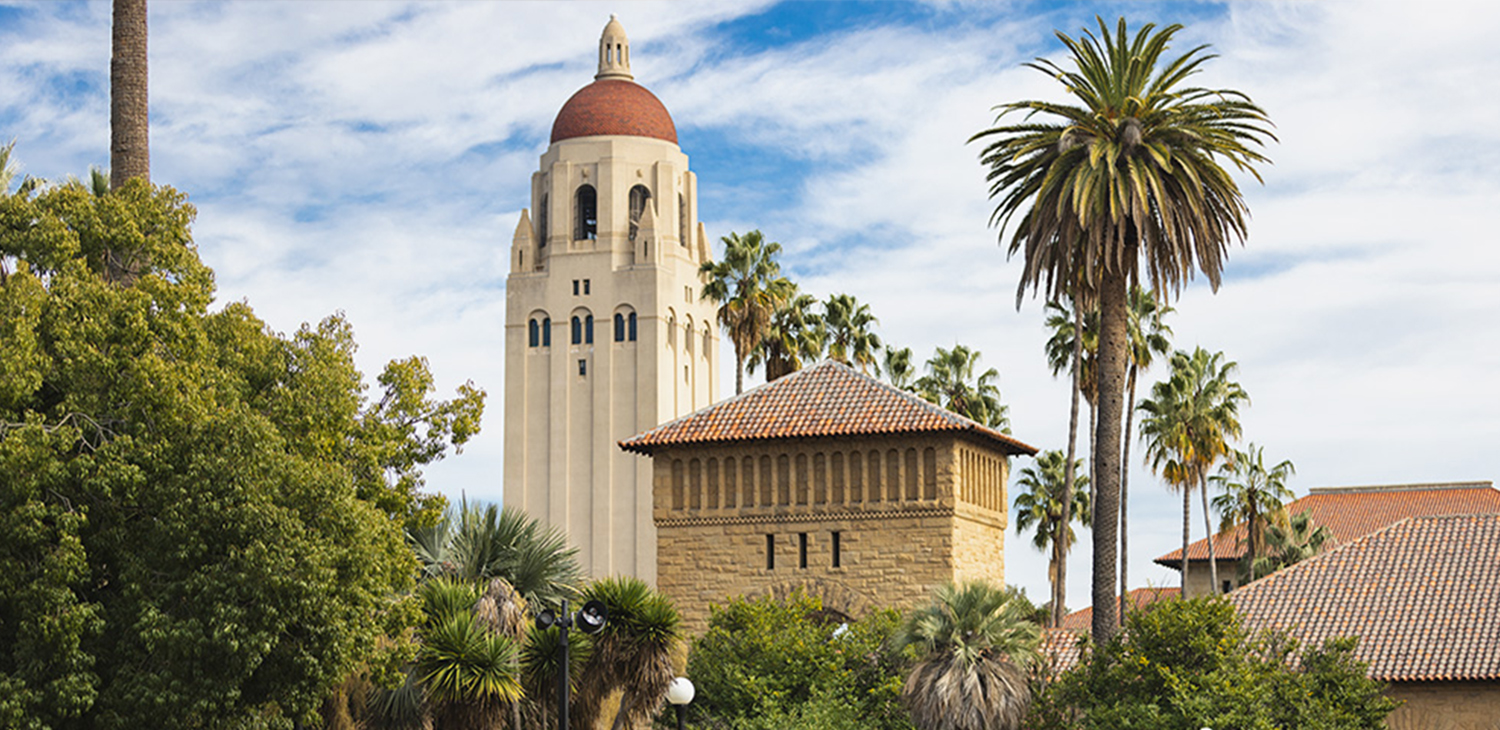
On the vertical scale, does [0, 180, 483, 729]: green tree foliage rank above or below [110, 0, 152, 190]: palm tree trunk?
below

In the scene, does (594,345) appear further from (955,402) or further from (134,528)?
(134,528)

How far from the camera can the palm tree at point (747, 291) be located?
58031mm

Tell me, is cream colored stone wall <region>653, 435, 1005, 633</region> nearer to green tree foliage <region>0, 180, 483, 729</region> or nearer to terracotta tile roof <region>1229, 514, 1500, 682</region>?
terracotta tile roof <region>1229, 514, 1500, 682</region>

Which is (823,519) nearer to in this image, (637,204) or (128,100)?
(128,100)

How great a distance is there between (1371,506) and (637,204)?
37.8 m

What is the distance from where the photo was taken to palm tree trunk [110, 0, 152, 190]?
30062 mm

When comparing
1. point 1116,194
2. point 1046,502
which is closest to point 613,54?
point 1046,502

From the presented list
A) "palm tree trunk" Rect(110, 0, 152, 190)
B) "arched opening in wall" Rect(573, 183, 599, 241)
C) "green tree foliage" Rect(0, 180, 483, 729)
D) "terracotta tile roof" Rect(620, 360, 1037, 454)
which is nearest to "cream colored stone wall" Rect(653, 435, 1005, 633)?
"terracotta tile roof" Rect(620, 360, 1037, 454)

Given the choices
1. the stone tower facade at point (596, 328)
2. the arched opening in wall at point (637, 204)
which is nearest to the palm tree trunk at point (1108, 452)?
the stone tower facade at point (596, 328)

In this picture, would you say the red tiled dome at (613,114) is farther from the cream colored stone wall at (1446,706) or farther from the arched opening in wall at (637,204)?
the cream colored stone wall at (1446,706)

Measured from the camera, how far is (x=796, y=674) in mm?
35062

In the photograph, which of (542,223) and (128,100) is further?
(542,223)

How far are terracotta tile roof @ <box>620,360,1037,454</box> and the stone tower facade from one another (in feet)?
165

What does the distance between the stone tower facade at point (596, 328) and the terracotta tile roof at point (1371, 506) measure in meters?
27.6
